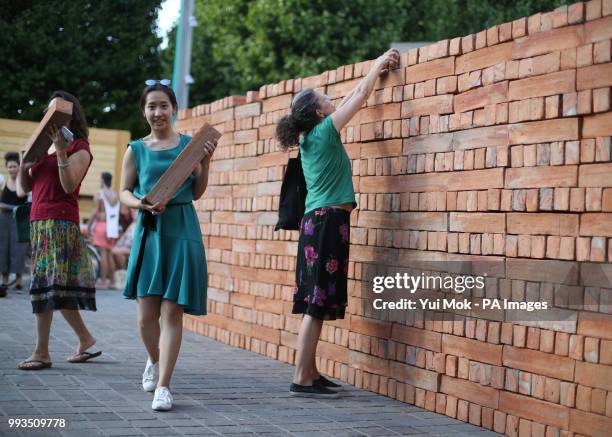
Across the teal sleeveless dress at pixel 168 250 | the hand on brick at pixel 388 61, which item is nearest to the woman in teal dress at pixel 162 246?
the teal sleeveless dress at pixel 168 250

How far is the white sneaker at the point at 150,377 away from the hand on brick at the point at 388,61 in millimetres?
2450

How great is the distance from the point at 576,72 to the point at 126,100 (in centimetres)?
2171

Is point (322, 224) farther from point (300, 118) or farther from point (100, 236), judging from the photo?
point (100, 236)

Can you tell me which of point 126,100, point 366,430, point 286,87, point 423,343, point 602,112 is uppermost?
point 126,100

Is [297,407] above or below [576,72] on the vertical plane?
below

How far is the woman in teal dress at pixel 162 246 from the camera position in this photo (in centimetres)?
571

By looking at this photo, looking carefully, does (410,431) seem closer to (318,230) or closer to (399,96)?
(318,230)

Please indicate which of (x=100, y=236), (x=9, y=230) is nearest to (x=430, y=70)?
(x=9, y=230)

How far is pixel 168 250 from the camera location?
5809 mm

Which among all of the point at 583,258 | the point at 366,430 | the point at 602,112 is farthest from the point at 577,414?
the point at 602,112

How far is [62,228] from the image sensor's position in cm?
680

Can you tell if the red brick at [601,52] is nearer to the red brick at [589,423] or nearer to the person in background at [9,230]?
the red brick at [589,423]

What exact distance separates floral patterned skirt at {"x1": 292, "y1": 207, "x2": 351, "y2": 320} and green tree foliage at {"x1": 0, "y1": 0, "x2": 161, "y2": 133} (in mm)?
12517

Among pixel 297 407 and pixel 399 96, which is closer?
pixel 297 407
